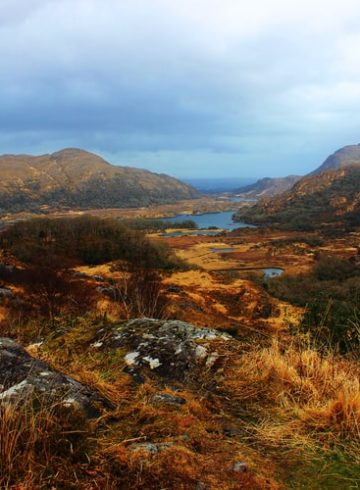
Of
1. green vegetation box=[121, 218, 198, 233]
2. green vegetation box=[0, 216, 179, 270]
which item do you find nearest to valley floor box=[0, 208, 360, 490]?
green vegetation box=[0, 216, 179, 270]

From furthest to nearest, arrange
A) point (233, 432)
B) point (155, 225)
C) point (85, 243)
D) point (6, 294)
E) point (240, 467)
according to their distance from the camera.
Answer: point (155, 225) → point (85, 243) → point (6, 294) → point (233, 432) → point (240, 467)

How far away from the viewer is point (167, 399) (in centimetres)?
360

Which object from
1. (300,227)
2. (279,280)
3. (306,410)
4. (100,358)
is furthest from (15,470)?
(300,227)

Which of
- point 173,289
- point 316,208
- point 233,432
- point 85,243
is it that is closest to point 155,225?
point 316,208

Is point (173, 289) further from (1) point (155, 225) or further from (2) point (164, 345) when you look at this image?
(1) point (155, 225)

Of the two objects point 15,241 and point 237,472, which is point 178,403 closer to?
point 237,472

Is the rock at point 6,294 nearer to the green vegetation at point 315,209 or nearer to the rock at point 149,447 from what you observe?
the rock at point 149,447

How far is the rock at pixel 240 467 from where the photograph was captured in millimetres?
2523

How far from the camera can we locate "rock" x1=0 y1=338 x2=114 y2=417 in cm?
292

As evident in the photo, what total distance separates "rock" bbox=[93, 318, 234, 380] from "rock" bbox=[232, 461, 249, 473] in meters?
1.69

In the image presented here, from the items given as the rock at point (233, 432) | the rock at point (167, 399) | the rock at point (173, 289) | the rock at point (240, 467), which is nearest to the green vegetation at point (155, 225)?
the rock at point (173, 289)

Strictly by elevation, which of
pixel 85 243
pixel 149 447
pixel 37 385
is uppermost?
pixel 37 385

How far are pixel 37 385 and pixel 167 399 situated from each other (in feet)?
3.72

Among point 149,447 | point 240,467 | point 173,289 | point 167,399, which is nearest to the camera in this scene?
point 240,467
